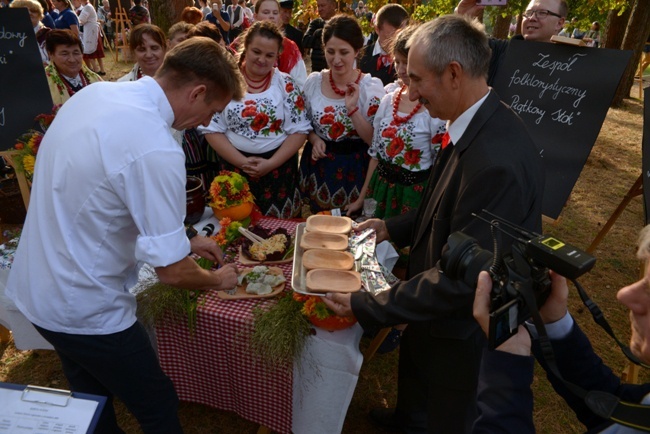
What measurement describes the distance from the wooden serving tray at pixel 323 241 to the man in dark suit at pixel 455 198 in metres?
0.41

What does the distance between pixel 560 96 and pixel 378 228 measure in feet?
6.71

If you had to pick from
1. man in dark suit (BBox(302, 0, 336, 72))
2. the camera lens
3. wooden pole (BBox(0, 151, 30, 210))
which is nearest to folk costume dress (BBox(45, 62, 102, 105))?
wooden pole (BBox(0, 151, 30, 210))

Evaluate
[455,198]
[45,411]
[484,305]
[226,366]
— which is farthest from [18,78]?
[484,305]

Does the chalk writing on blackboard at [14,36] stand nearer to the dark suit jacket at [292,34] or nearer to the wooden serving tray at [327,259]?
the wooden serving tray at [327,259]

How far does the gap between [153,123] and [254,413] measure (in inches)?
58.4

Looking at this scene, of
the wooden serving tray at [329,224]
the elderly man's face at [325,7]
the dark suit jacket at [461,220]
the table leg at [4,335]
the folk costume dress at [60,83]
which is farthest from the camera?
the elderly man's face at [325,7]

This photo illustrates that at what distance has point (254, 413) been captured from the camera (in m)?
2.13

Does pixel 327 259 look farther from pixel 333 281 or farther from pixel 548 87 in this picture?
pixel 548 87

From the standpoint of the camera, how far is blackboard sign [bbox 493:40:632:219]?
3131 millimetres

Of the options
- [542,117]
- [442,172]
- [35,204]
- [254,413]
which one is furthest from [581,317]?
[35,204]

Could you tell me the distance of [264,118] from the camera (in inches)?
117

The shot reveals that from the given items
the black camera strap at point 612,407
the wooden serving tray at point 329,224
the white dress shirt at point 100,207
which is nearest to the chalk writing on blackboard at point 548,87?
the wooden serving tray at point 329,224

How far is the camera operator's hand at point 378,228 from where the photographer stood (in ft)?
7.65

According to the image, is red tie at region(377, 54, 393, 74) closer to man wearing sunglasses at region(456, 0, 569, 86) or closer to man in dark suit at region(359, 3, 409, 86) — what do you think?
man in dark suit at region(359, 3, 409, 86)
